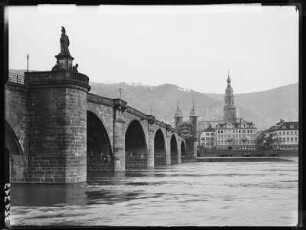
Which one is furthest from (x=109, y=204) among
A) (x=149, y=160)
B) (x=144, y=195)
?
(x=149, y=160)

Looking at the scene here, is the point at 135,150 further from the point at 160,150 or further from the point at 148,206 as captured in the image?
the point at 148,206

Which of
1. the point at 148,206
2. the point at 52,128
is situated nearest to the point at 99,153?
the point at 52,128

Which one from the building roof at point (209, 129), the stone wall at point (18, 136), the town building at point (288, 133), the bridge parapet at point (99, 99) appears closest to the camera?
the town building at point (288, 133)

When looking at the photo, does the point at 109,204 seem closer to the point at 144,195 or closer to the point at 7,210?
the point at 144,195

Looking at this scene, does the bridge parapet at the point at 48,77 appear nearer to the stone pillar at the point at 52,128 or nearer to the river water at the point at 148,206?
the stone pillar at the point at 52,128

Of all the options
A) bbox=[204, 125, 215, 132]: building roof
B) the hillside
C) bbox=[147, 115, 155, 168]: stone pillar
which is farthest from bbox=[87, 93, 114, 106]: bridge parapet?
bbox=[204, 125, 215, 132]: building roof

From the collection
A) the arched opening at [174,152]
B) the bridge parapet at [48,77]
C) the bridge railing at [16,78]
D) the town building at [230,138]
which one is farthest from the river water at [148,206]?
the town building at [230,138]
